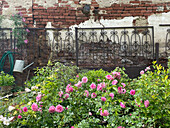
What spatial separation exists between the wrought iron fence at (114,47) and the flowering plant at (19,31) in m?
1.47

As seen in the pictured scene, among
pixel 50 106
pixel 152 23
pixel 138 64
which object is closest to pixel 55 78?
pixel 50 106

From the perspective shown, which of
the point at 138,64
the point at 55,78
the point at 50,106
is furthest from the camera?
the point at 138,64

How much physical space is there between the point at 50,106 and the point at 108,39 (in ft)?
11.7

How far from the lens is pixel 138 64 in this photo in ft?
16.0

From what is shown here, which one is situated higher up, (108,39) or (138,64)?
(108,39)

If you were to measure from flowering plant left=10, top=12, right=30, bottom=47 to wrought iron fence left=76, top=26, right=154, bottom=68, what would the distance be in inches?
57.7

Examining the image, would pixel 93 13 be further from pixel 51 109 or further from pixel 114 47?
pixel 51 109

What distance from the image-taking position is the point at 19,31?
4773 millimetres

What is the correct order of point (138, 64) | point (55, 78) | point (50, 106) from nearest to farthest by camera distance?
point (50, 106) < point (55, 78) < point (138, 64)

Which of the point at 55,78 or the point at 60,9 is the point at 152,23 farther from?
the point at 55,78

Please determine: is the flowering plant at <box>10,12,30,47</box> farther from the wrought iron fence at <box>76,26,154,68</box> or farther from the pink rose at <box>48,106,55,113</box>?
the pink rose at <box>48,106,55,113</box>

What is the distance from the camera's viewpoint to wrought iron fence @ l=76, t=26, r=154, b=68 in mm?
4930

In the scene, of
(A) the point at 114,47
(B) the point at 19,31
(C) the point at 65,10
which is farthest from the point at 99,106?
(C) the point at 65,10

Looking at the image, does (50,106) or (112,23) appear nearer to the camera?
(50,106)
